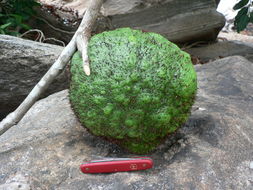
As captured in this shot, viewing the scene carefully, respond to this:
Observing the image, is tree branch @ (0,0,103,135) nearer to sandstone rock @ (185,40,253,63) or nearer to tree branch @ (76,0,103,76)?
tree branch @ (76,0,103,76)

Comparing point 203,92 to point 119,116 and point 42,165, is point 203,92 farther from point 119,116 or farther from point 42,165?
point 42,165

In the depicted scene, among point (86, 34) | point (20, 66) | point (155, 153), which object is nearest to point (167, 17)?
point (20, 66)

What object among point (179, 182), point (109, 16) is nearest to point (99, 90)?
point (179, 182)

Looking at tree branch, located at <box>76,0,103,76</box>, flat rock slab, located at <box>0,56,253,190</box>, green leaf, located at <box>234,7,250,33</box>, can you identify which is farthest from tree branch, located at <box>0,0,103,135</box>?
green leaf, located at <box>234,7,250,33</box>

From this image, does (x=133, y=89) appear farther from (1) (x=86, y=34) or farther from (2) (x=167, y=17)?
(2) (x=167, y=17)

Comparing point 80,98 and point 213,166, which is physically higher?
point 80,98

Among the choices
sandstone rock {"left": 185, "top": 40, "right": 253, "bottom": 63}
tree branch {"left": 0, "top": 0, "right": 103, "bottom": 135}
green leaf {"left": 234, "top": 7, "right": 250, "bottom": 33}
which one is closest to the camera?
tree branch {"left": 0, "top": 0, "right": 103, "bottom": 135}

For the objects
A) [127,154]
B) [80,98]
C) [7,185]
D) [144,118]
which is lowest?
[127,154]
